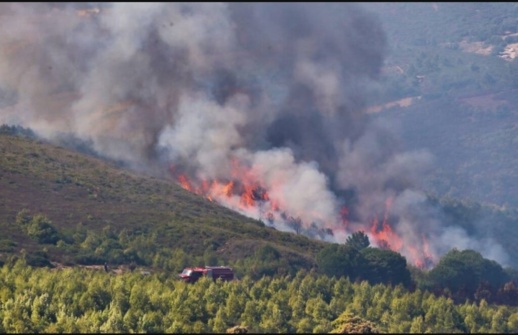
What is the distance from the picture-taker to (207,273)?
16938 centimetres

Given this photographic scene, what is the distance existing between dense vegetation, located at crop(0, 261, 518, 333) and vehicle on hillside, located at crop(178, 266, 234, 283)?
7677 millimetres

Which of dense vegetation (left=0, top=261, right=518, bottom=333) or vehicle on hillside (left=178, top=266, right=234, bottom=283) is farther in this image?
vehicle on hillside (left=178, top=266, right=234, bottom=283)

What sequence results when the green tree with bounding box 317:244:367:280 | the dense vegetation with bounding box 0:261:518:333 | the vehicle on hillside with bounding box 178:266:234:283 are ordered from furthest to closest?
1. the green tree with bounding box 317:244:367:280
2. the vehicle on hillside with bounding box 178:266:234:283
3. the dense vegetation with bounding box 0:261:518:333

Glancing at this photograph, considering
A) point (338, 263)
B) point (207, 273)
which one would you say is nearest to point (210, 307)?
point (207, 273)

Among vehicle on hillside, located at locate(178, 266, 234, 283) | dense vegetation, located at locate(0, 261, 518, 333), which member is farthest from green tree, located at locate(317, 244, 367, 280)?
dense vegetation, located at locate(0, 261, 518, 333)

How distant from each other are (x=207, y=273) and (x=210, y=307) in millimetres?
29931

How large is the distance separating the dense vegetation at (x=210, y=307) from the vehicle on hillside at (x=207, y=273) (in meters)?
7.68

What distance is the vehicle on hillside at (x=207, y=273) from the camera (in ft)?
554

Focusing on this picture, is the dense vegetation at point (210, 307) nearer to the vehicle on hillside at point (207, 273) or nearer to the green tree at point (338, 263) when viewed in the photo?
the vehicle on hillside at point (207, 273)

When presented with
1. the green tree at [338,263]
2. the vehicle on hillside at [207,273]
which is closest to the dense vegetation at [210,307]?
the vehicle on hillside at [207,273]

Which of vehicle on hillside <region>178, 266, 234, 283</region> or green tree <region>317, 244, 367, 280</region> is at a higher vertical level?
green tree <region>317, 244, 367, 280</region>

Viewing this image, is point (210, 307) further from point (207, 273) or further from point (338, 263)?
point (338, 263)

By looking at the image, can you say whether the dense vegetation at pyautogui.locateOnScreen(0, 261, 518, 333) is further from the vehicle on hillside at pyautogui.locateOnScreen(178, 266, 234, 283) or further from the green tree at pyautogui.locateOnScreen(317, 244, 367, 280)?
the green tree at pyautogui.locateOnScreen(317, 244, 367, 280)

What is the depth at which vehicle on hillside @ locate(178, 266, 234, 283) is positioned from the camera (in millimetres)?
168875
